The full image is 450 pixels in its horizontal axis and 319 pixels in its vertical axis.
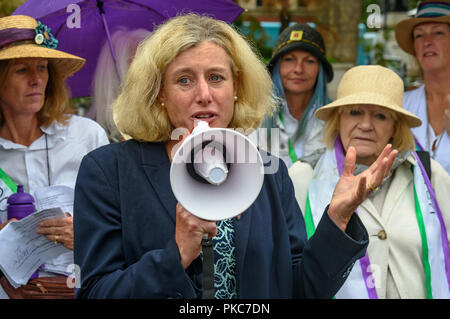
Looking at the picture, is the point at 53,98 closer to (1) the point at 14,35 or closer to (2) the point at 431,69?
(1) the point at 14,35

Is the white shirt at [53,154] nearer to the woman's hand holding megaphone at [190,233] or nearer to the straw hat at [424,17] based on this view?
the woman's hand holding megaphone at [190,233]

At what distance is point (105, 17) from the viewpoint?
4.26 meters

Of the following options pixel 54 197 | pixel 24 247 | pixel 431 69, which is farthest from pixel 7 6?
pixel 431 69

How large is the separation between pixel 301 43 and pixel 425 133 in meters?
1.11

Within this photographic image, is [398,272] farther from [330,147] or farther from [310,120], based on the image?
[310,120]

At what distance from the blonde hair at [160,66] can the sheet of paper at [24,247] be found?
99 centimetres

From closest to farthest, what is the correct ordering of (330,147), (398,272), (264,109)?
(264,109)
(398,272)
(330,147)

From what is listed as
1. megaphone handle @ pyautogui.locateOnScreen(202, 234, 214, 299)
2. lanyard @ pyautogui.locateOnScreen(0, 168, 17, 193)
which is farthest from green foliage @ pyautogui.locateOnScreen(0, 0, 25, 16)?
megaphone handle @ pyautogui.locateOnScreen(202, 234, 214, 299)

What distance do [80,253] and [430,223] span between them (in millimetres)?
1970

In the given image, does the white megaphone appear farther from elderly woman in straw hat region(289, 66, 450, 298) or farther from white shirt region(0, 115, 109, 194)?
white shirt region(0, 115, 109, 194)

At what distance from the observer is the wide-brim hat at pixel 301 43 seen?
15.3ft
